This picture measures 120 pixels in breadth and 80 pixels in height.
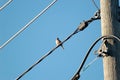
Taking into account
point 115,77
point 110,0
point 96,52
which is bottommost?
point 115,77

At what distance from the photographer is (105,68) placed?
615cm

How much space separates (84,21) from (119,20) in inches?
57.5

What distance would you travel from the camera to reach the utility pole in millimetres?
6130

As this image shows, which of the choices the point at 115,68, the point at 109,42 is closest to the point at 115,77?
the point at 115,68

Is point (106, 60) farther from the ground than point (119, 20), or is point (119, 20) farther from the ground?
point (119, 20)

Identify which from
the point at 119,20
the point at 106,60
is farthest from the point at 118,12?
the point at 106,60

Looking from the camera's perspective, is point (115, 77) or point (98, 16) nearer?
point (115, 77)

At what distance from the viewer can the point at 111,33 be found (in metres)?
6.38

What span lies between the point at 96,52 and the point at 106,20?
2.42 feet

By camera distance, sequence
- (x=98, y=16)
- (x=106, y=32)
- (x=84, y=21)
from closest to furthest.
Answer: (x=106, y=32) → (x=98, y=16) → (x=84, y=21)

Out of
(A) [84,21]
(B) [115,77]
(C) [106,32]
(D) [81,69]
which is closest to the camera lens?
(B) [115,77]

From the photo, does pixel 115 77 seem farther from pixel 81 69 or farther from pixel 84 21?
pixel 84 21

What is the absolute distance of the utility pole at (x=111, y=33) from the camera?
6130 millimetres

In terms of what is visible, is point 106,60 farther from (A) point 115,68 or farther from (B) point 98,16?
(B) point 98,16
